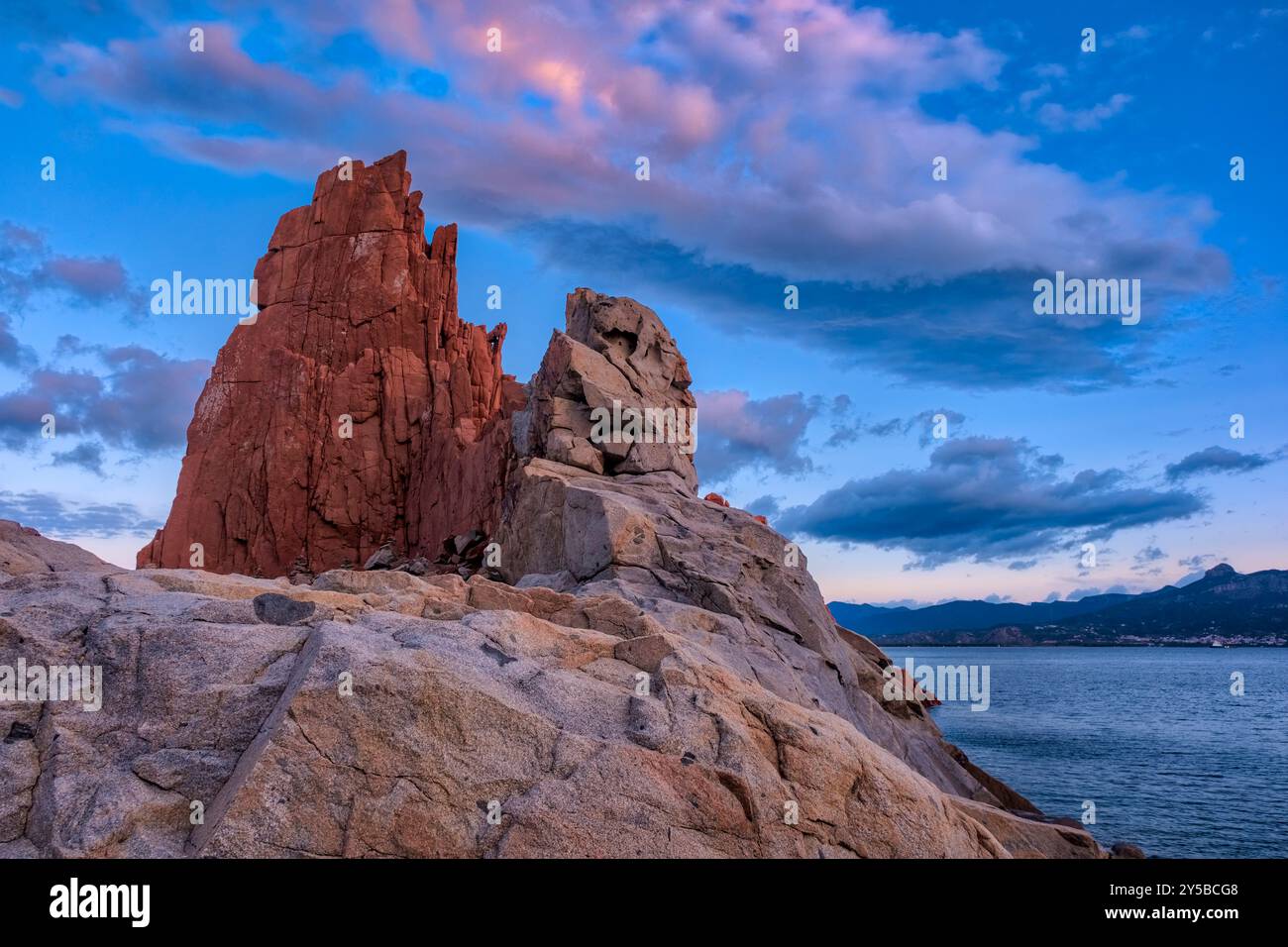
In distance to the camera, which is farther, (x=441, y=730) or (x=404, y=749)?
(x=441, y=730)

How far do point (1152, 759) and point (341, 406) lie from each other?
2467 inches

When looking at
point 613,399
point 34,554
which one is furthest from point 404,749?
point 613,399

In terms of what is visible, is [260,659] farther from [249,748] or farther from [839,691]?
[839,691]

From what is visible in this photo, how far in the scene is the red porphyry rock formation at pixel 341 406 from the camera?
74188mm

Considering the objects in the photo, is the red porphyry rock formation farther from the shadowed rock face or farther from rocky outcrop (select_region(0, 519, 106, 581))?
the shadowed rock face

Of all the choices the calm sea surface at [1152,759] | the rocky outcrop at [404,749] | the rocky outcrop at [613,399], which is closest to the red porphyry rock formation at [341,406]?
the rocky outcrop at [613,399]

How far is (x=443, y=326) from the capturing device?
81.8 metres

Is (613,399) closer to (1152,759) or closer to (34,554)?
(34,554)

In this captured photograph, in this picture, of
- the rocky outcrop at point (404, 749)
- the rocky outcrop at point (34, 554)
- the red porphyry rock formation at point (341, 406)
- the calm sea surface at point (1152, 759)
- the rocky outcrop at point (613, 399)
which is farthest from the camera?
the red porphyry rock formation at point (341, 406)

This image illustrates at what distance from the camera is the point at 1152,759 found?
174 ft

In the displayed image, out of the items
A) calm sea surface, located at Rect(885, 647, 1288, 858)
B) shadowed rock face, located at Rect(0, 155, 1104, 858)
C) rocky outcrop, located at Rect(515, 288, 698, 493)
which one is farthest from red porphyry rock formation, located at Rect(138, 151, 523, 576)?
shadowed rock face, located at Rect(0, 155, 1104, 858)

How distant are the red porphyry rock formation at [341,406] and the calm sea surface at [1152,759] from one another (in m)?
42.7

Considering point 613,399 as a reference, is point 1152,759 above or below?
below

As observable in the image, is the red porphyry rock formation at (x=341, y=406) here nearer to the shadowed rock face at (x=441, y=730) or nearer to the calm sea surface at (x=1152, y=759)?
the calm sea surface at (x=1152, y=759)
